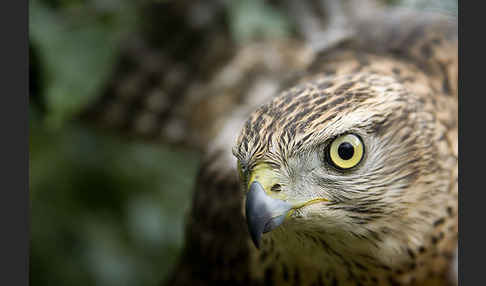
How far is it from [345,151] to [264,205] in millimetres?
264

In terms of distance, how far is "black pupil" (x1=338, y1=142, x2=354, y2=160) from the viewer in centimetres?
150

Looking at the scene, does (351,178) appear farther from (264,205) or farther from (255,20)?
(255,20)

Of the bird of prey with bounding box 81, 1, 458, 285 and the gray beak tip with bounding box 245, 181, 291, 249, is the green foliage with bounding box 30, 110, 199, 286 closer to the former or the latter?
the bird of prey with bounding box 81, 1, 458, 285

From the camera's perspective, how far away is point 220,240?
2168mm

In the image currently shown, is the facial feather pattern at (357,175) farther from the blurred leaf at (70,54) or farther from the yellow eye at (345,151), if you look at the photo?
the blurred leaf at (70,54)

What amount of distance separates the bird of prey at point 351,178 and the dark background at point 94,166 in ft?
1.61

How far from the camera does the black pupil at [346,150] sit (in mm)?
1499

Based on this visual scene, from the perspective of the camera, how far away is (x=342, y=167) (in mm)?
1505

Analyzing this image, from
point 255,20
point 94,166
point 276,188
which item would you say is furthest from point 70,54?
point 276,188

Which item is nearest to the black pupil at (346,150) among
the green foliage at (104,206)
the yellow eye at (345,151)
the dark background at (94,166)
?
the yellow eye at (345,151)

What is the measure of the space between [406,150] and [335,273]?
41cm

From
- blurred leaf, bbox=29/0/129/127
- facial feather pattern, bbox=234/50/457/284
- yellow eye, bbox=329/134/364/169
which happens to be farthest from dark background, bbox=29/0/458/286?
yellow eye, bbox=329/134/364/169

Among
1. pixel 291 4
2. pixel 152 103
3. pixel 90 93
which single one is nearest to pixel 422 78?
pixel 291 4

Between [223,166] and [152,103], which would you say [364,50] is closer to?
[223,166]
